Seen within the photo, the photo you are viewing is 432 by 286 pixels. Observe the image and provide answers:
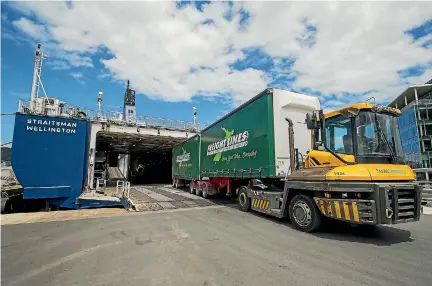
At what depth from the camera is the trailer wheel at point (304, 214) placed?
19.6 feet

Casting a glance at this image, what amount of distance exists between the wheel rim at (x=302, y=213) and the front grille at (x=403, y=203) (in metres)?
1.79

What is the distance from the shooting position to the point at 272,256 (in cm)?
443

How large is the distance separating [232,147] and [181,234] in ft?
16.9

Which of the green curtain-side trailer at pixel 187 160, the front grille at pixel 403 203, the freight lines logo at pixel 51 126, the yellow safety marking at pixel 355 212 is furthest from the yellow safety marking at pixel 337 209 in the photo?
the freight lines logo at pixel 51 126

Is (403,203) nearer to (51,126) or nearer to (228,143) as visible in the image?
(228,143)

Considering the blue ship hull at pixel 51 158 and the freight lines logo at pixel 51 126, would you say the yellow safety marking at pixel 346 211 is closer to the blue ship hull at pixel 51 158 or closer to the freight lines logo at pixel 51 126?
the blue ship hull at pixel 51 158

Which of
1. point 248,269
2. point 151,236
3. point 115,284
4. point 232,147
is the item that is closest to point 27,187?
point 151,236

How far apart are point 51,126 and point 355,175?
45.1 ft

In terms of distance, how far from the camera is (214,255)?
4527 millimetres

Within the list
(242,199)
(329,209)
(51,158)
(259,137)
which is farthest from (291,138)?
(51,158)

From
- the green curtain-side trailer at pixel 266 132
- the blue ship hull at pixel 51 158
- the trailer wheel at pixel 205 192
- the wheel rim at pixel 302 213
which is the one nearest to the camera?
the wheel rim at pixel 302 213

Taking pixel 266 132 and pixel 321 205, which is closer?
pixel 321 205

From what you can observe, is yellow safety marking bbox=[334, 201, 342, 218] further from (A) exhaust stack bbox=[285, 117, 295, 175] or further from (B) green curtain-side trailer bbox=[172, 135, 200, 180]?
(B) green curtain-side trailer bbox=[172, 135, 200, 180]

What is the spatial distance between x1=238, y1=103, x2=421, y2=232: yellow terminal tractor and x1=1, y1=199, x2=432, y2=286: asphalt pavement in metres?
0.63
